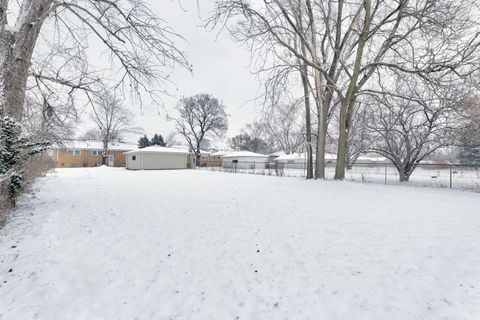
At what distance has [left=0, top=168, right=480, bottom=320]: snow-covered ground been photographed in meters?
2.45

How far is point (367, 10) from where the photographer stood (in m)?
10.8

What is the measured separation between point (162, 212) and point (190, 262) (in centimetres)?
284

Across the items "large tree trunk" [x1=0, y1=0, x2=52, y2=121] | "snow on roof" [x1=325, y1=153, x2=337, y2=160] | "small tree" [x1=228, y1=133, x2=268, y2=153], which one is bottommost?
"snow on roof" [x1=325, y1=153, x2=337, y2=160]

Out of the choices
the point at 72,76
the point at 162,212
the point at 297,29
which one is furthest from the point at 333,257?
the point at 297,29

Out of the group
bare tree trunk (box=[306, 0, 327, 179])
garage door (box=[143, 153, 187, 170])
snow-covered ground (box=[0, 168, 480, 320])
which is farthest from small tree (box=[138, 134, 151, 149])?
snow-covered ground (box=[0, 168, 480, 320])

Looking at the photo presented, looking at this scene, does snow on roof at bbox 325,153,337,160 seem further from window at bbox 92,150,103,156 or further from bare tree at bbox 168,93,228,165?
window at bbox 92,150,103,156

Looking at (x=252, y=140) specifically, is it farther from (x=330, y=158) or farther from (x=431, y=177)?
(x=431, y=177)

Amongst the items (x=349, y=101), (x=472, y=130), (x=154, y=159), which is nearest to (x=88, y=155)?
(x=154, y=159)

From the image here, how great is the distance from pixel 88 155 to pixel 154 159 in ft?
41.6

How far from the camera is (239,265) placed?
10.8ft

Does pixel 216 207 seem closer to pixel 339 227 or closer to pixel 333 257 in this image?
pixel 339 227

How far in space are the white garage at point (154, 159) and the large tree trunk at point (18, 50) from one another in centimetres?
2282

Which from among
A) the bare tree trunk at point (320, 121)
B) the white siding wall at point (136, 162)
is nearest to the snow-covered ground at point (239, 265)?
the bare tree trunk at point (320, 121)

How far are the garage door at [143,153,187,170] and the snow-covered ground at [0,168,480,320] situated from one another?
22.9m
